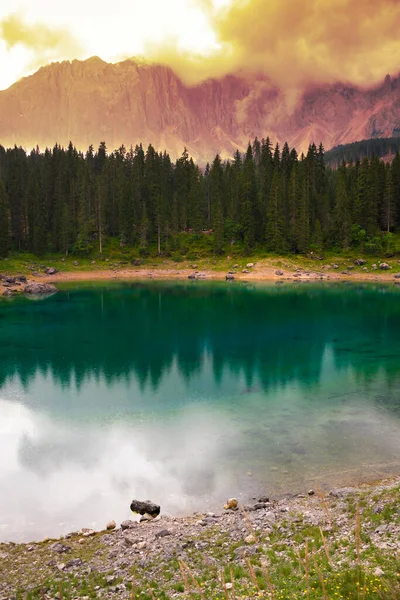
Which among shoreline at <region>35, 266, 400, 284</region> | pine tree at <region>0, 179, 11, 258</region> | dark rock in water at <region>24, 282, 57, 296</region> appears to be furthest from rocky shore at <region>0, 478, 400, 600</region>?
pine tree at <region>0, 179, 11, 258</region>

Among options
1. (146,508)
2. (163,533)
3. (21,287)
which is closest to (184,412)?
(146,508)

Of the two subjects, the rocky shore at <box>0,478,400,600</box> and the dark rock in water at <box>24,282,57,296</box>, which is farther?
the dark rock in water at <box>24,282,57,296</box>

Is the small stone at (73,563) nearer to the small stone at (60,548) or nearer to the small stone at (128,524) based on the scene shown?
the small stone at (60,548)

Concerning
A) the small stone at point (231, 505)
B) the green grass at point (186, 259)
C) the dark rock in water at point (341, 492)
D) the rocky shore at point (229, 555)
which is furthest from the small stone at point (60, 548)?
the green grass at point (186, 259)

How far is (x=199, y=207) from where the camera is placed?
146250 millimetres

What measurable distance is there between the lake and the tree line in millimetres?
68629

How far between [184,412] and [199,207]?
122 m

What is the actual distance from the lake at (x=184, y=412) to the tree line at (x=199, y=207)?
6863 centimetres

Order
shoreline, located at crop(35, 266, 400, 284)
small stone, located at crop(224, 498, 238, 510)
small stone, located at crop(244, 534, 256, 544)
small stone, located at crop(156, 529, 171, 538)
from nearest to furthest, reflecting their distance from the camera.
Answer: small stone, located at crop(244, 534, 256, 544)
small stone, located at crop(156, 529, 171, 538)
small stone, located at crop(224, 498, 238, 510)
shoreline, located at crop(35, 266, 400, 284)

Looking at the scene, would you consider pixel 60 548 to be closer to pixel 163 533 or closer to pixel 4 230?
pixel 163 533

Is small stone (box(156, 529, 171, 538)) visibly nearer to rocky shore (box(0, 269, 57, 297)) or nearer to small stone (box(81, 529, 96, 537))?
small stone (box(81, 529, 96, 537))

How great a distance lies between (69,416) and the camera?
3050cm

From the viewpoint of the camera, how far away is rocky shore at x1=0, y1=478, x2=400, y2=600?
40.1 feet

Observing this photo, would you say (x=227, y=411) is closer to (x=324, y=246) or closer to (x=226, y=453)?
(x=226, y=453)
